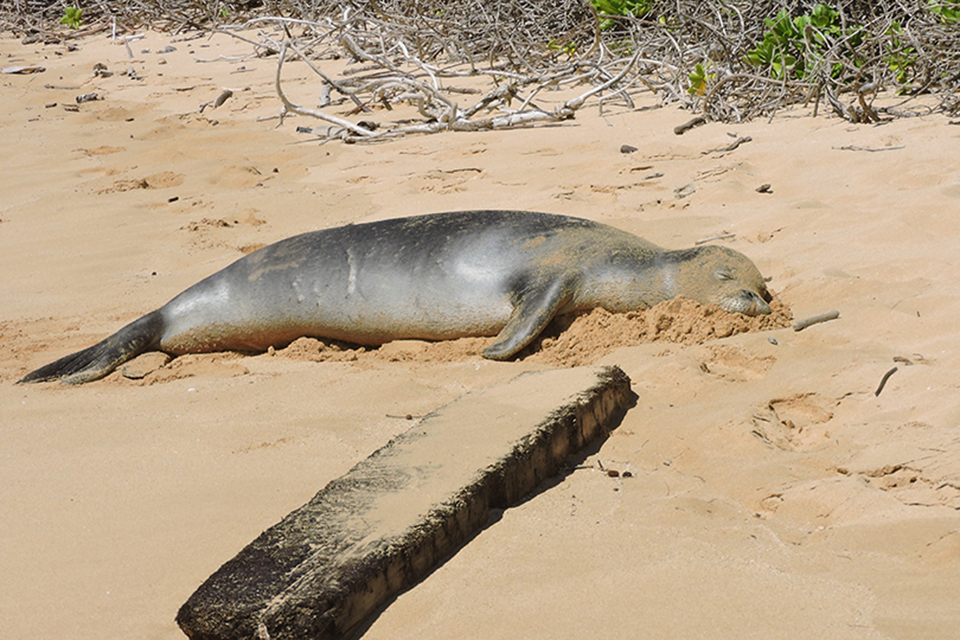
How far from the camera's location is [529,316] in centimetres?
344

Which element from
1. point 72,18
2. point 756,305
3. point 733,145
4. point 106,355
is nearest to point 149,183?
point 106,355

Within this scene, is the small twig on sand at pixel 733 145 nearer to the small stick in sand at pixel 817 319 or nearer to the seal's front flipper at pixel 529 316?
the seal's front flipper at pixel 529 316

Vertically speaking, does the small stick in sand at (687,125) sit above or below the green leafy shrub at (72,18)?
below

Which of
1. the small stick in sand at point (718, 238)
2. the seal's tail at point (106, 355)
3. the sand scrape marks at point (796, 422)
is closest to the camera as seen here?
the sand scrape marks at point (796, 422)

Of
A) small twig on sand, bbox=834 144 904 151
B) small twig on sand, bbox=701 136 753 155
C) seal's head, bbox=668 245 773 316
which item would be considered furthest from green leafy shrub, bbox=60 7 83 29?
seal's head, bbox=668 245 773 316

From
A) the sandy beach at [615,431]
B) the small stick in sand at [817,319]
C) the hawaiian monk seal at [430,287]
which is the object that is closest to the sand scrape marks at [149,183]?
the sandy beach at [615,431]

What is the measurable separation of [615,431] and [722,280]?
1142 mm

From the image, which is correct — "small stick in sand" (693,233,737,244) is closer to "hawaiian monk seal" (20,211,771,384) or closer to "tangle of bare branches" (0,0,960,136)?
"hawaiian monk seal" (20,211,771,384)

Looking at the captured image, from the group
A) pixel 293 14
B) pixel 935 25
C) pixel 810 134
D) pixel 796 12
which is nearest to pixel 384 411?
pixel 810 134

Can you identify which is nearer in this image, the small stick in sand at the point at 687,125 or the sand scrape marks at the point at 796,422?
the sand scrape marks at the point at 796,422

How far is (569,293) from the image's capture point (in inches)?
141

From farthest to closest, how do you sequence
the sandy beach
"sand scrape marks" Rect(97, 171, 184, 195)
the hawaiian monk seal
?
"sand scrape marks" Rect(97, 171, 184, 195)
the hawaiian monk seal
the sandy beach

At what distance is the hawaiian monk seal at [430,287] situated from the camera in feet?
11.7

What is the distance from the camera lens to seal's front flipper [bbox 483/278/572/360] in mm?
3348
